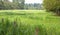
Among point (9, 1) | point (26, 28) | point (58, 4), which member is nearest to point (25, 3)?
point (9, 1)

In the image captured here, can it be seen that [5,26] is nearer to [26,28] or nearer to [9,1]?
[26,28]

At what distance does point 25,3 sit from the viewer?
5355 millimetres

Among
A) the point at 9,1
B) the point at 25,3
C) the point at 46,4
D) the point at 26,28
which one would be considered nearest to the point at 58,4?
the point at 46,4

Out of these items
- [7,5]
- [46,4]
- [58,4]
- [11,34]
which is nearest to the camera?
[11,34]

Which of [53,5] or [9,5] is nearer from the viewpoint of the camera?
[9,5]

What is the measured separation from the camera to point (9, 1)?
523 centimetres

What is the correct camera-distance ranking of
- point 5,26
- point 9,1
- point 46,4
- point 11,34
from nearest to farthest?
point 11,34
point 5,26
point 9,1
point 46,4

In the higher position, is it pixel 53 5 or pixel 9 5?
pixel 9 5

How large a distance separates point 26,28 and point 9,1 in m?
3.11

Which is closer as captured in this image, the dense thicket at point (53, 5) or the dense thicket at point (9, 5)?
the dense thicket at point (9, 5)

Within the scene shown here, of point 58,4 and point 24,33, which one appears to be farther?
point 58,4

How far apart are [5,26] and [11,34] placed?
187mm

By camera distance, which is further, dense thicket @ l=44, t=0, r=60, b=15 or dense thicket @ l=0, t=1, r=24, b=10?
dense thicket @ l=44, t=0, r=60, b=15

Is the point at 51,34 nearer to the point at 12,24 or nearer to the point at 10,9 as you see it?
the point at 12,24
